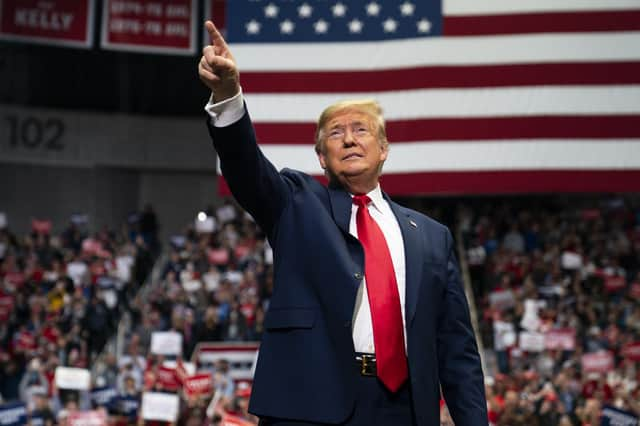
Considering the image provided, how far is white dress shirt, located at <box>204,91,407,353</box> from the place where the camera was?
2797 millimetres

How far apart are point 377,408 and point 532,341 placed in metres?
11.3

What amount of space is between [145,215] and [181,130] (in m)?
3.49

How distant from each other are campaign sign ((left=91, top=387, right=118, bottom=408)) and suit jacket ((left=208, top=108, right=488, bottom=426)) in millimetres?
10797

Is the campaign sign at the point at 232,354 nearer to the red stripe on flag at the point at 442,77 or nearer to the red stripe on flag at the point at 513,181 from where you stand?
the red stripe on flag at the point at 513,181

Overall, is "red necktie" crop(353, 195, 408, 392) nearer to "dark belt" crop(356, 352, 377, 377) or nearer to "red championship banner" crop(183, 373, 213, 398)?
"dark belt" crop(356, 352, 377, 377)

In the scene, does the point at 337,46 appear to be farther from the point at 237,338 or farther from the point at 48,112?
the point at 48,112

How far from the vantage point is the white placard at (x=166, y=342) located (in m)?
14.9

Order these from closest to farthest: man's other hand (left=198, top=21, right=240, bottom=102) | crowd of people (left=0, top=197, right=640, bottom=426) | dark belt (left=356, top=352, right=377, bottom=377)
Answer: man's other hand (left=198, top=21, right=240, bottom=102), dark belt (left=356, top=352, right=377, bottom=377), crowd of people (left=0, top=197, right=640, bottom=426)

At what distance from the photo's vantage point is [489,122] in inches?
495

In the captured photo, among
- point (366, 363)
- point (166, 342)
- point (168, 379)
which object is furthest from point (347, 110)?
point (166, 342)

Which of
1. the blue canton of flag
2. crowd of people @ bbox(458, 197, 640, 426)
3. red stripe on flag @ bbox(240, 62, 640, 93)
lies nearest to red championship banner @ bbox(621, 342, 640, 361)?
crowd of people @ bbox(458, 197, 640, 426)

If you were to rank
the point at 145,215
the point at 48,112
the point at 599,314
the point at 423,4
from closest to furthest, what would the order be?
1. the point at 423,4
2. the point at 599,314
3. the point at 145,215
4. the point at 48,112

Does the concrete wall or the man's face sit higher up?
the concrete wall

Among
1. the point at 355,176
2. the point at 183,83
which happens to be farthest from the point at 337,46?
the point at 183,83
